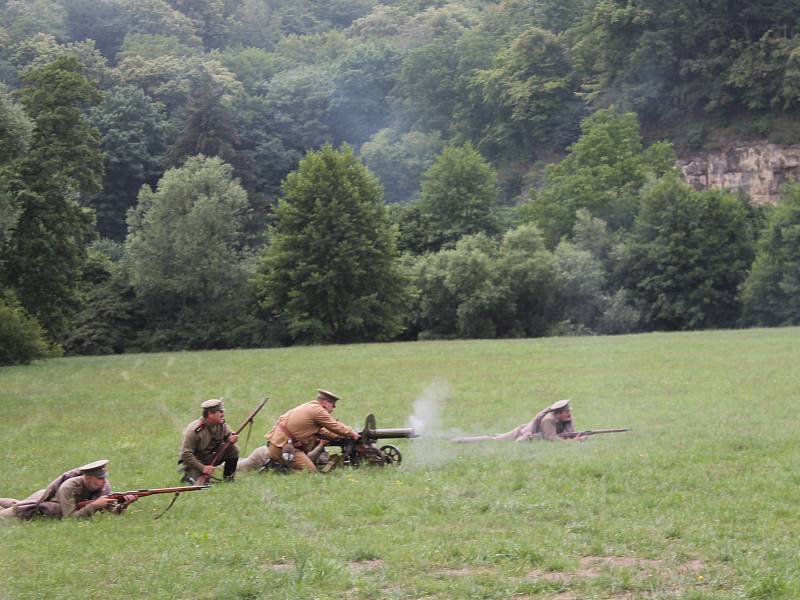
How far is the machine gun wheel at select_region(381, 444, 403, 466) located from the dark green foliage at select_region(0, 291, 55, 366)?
41.0 m

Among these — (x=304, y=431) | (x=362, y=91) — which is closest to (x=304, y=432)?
(x=304, y=431)

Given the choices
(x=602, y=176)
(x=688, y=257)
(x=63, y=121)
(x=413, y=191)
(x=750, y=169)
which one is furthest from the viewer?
(x=413, y=191)

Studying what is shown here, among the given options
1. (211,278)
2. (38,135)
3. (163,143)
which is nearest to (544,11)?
(163,143)

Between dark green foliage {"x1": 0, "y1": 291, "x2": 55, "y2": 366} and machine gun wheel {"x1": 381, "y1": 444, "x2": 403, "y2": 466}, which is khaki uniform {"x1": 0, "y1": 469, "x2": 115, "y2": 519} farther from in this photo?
dark green foliage {"x1": 0, "y1": 291, "x2": 55, "y2": 366}

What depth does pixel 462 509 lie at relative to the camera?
17.2m

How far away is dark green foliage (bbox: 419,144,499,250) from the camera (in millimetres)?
101562

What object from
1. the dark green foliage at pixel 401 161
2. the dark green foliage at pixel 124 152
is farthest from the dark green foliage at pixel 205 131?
the dark green foliage at pixel 401 161

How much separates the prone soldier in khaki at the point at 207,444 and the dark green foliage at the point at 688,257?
73971 mm

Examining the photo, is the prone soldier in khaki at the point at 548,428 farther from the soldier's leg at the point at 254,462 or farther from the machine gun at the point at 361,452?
the soldier's leg at the point at 254,462

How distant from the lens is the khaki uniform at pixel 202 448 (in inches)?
808

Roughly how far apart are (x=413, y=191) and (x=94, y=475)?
119522mm

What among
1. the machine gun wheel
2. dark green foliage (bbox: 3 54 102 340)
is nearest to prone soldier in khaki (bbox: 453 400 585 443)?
the machine gun wheel

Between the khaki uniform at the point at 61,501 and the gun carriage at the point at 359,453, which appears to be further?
the gun carriage at the point at 359,453

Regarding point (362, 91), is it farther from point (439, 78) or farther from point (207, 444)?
point (207, 444)
